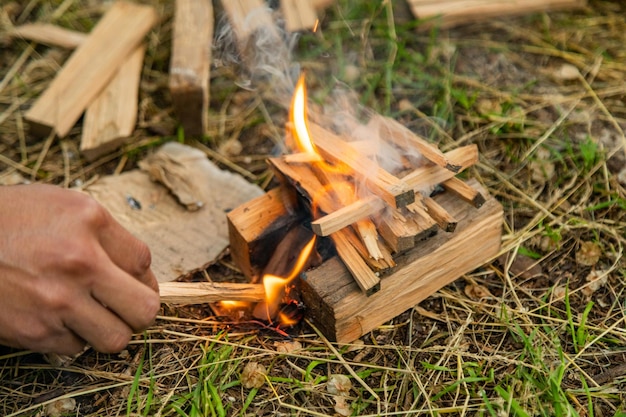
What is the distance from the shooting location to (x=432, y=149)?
2594 mm

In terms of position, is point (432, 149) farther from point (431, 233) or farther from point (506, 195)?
point (506, 195)

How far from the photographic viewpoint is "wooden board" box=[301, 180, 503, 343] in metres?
2.48

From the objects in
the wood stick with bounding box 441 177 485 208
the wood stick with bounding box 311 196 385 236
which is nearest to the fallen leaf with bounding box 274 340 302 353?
the wood stick with bounding box 311 196 385 236

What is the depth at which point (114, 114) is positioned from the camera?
3.72 metres

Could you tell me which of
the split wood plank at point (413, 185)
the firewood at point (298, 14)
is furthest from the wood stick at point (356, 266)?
the firewood at point (298, 14)

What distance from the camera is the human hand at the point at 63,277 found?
6.39 ft

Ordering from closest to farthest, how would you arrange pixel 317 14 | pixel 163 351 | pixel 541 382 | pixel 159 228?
pixel 541 382 → pixel 163 351 → pixel 159 228 → pixel 317 14

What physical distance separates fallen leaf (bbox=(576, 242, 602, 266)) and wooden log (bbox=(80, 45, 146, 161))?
2432 millimetres

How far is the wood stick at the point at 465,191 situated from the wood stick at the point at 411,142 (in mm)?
116

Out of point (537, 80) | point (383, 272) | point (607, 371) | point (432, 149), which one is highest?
point (432, 149)

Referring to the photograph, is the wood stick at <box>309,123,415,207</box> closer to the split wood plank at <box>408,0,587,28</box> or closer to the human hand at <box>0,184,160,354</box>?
the human hand at <box>0,184,160,354</box>

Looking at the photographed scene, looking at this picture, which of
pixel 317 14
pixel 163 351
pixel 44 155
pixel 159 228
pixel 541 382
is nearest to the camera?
pixel 541 382

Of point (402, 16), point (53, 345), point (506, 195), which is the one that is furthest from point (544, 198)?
point (53, 345)

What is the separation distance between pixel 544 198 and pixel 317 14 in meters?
2.07
